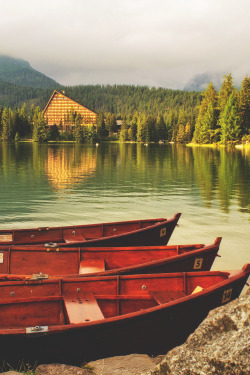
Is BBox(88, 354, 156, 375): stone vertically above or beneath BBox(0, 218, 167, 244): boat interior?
beneath

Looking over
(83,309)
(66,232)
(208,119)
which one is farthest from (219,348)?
(208,119)

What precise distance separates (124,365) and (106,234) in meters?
6.57

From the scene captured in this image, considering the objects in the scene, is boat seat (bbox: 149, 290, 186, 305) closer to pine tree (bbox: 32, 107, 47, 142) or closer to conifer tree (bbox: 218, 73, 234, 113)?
conifer tree (bbox: 218, 73, 234, 113)

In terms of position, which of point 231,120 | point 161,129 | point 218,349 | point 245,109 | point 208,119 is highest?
point 245,109

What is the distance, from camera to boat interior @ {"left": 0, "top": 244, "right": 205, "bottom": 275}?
9.26 meters

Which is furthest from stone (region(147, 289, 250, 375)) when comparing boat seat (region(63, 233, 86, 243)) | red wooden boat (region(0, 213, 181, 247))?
boat seat (region(63, 233, 86, 243))

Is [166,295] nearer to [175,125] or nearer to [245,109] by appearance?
[245,109]

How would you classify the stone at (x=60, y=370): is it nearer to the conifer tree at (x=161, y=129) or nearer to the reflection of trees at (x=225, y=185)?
the reflection of trees at (x=225, y=185)

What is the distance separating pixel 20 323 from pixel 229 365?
494cm

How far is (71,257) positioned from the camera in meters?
9.44

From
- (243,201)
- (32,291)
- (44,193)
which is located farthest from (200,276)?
(44,193)

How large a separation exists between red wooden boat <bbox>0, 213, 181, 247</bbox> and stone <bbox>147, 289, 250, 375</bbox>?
7.55m

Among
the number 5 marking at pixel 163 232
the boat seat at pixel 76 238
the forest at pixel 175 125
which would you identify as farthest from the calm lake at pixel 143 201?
the forest at pixel 175 125

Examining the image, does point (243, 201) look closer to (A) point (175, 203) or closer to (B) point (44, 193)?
(A) point (175, 203)
